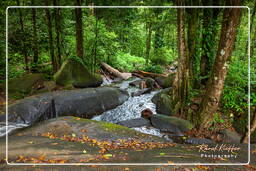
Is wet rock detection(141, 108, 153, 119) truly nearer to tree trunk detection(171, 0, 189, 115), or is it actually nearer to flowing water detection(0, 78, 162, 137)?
flowing water detection(0, 78, 162, 137)

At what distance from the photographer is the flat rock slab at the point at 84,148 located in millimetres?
3342

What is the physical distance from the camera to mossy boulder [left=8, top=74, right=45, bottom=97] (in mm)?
8977

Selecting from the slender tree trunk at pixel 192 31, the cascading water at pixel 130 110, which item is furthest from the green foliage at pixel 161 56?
the slender tree trunk at pixel 192 31

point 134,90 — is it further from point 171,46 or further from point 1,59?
point 171,46

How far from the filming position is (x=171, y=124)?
23.7ft

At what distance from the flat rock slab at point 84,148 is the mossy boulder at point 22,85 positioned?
172 inches

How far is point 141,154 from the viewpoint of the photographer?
374cm

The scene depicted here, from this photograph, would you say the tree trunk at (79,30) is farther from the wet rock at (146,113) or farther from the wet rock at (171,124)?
the wet rock at (171,124)

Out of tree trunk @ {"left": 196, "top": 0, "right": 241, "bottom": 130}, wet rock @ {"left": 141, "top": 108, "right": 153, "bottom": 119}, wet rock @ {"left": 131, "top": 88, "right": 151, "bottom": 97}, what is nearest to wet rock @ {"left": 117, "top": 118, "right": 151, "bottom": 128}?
wet rock @ {"left": 141, "top": 108, "right": 153, "bottom": 119}

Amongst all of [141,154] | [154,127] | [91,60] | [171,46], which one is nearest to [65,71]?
[91,60]

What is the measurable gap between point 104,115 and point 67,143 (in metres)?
4.58

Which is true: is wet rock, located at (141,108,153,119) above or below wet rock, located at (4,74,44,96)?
below

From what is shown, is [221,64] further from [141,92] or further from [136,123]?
[141,92]

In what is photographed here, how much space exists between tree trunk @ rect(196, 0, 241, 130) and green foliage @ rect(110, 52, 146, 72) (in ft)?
42.8
